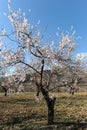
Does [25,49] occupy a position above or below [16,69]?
above

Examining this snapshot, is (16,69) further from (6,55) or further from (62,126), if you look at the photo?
(62,126)

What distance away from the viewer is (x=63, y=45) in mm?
18219

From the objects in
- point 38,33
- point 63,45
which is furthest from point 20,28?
point 63,45

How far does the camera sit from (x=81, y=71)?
19.1 metres

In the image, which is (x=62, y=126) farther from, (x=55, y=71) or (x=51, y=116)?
(x=55, y=71)

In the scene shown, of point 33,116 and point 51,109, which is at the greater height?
point 51,109

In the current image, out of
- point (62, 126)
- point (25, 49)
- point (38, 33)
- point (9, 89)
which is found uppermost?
point (38, 33)

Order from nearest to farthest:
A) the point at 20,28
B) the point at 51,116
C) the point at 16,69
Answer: the point at 20,28 < the point at 51,116 < the point at 16,69

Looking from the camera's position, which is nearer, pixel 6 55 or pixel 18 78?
pixel 6 55

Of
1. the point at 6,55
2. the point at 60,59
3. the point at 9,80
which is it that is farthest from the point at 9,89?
the point at 60,59

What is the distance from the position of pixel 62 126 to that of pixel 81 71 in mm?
4698

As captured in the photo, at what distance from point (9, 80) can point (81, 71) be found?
5821 mm

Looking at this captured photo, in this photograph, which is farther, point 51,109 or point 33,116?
point 33,116

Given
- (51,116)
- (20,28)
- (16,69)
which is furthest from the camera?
(16,69)
